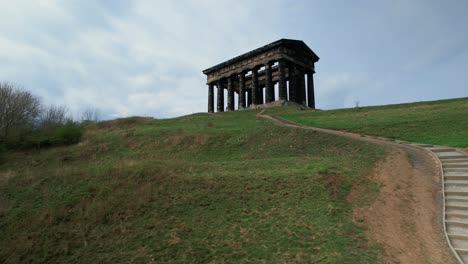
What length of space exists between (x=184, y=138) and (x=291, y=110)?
16.1 m

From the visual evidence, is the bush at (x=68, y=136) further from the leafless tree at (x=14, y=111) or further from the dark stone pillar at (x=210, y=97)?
the dark stone pillar at (x=210, y=97)

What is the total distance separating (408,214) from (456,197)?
1.79 meters

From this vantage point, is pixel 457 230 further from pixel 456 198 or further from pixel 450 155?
pixel 450 155

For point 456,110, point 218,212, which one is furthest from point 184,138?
point 456,110

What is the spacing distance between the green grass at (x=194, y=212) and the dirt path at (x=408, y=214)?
37cm

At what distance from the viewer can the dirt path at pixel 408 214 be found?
596 centimetres

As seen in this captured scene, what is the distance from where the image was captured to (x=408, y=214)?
7.43 m

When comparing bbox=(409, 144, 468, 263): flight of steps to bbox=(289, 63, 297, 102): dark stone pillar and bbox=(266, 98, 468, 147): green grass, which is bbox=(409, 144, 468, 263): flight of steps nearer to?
bbox=(266, 98, 468, 147): green grass

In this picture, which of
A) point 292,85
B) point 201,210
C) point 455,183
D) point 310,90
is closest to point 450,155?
point 455,183

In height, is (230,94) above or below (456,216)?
above

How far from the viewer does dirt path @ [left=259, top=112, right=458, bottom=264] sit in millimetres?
5957

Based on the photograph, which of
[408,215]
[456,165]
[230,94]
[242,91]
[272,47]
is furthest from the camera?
[230,94]

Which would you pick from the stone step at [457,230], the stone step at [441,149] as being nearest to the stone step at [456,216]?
the stone step at [457,230]

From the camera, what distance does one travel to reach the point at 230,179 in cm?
984
